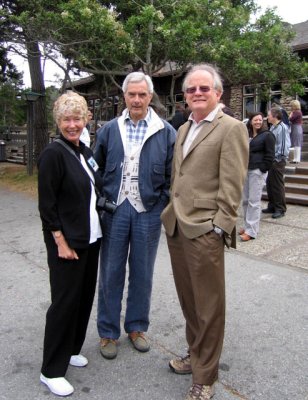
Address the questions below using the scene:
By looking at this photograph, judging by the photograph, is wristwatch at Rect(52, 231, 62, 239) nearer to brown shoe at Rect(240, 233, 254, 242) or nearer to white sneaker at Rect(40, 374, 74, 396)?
white sneaker at Rect(40, 374, 74, 396)

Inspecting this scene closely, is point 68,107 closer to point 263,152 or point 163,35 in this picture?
point 263,152

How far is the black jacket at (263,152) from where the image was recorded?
19.7 ft

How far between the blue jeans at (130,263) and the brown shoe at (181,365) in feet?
1.43

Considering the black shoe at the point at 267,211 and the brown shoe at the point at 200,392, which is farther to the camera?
the black shoe at the point at 267,211

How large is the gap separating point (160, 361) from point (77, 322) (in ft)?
2.16

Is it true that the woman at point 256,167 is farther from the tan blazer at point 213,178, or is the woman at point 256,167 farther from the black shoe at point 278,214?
the tan blazer at point 213,178

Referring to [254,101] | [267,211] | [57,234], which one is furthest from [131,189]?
[254,101]

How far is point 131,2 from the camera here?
10.2 meters

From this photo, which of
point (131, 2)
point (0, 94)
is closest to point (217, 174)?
point (131, 2)

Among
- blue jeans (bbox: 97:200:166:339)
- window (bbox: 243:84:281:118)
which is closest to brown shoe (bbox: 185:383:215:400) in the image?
blue jeans (bbox: 97:200:166:339)

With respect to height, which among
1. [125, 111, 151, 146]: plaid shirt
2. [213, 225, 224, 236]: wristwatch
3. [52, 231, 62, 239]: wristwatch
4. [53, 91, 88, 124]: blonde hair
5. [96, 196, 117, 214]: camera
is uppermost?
[53, 91, 88, 124]: blonde hair

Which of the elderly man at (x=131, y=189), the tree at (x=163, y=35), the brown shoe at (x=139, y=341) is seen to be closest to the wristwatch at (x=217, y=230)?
the elderly man at (x=131, y=189)

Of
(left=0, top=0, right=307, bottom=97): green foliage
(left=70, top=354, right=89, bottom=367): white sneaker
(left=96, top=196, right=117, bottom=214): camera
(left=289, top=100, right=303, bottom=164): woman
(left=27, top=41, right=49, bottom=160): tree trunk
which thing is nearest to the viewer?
(left=96, top=196, right=117, bottom=214): camera

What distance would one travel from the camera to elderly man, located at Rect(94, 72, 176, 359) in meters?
2.99
